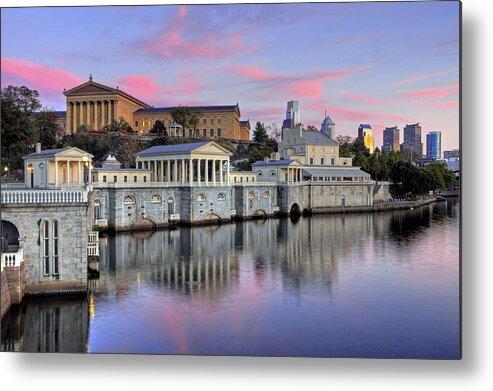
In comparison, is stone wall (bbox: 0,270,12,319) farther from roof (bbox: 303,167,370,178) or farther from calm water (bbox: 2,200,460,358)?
roof (bbox: 303,167,370,178)

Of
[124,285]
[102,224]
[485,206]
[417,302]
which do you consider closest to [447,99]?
[485,206]

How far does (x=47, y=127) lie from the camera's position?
2720cm

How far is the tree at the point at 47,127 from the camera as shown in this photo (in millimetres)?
26797

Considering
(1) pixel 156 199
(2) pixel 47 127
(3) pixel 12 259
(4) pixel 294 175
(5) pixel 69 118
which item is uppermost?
(5) pixel 69 118

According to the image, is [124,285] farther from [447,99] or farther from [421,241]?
[421,241]

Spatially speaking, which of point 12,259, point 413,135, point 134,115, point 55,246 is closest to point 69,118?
point 134,115

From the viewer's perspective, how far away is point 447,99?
30.6 ft

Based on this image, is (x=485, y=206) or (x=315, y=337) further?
(x=315, y=337)

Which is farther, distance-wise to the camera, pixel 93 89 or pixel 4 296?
pixel 93 89

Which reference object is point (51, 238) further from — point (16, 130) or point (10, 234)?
point (16, 130)

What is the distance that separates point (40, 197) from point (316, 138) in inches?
1043

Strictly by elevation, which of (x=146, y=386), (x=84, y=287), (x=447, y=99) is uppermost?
(x=447, y=99)

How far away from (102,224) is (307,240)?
28.8 feet

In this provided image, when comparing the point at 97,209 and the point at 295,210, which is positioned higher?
the point at 97,209
